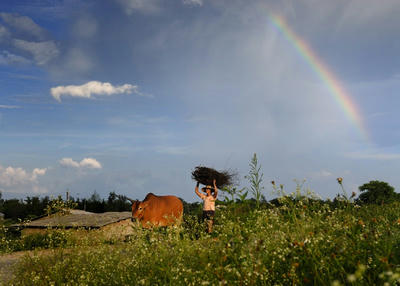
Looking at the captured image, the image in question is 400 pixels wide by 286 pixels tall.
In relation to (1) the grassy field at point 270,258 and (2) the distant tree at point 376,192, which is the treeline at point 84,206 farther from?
(1) the grassy field at point 270,258

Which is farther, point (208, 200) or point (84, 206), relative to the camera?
point (84, 206)

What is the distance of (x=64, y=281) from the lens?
6.70 metres

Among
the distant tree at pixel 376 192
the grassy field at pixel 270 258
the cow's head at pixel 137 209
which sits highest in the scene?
the distant tree at pixel 376 192

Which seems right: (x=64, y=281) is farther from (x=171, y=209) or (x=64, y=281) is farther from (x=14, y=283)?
(x=171, y=209)

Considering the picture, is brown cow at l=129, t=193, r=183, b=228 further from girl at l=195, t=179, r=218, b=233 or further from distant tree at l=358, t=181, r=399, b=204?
distant tree at l=358, t=181, r=399, b=204

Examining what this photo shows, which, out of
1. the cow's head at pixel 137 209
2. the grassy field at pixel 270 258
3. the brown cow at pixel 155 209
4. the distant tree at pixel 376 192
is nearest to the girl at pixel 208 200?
the brown cow at pixel 155 209

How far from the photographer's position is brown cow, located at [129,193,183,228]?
11523 mm

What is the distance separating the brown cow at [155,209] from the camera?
1152 centimetres

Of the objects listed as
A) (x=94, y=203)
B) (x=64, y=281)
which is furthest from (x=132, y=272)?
(x=94, y=203)

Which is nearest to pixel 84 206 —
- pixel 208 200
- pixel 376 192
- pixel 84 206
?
pixel 84 206

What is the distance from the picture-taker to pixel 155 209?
41.0 feet

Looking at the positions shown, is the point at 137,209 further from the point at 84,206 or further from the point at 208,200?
the point at 84,206

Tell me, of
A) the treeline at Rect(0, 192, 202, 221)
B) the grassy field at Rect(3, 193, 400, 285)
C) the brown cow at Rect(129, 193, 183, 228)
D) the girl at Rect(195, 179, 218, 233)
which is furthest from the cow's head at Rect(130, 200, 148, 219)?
the treeline at Rect(0, 192, 202, 221)

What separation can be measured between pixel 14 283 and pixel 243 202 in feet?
17.5
